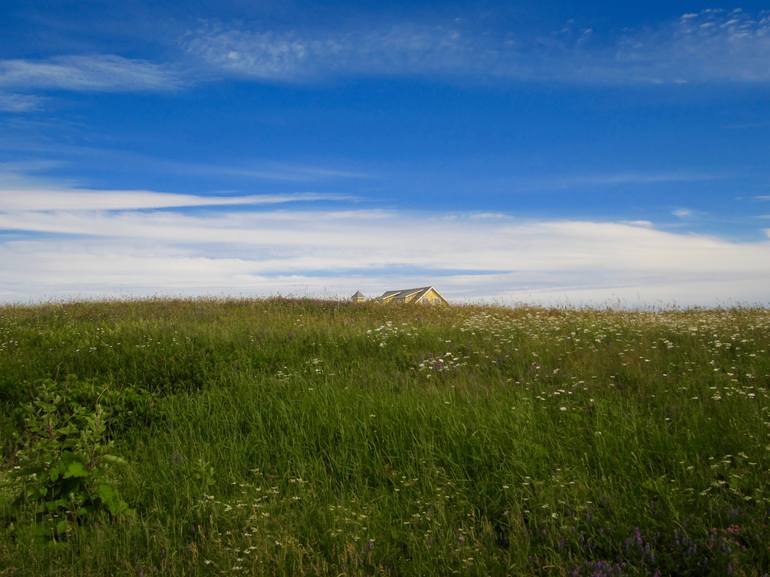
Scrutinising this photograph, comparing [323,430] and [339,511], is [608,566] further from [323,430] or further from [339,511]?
[323,430]

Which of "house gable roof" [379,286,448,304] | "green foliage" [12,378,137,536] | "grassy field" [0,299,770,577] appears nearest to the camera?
"grassy field" [0,299,770,577]

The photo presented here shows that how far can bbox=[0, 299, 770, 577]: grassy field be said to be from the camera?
420 centimetres

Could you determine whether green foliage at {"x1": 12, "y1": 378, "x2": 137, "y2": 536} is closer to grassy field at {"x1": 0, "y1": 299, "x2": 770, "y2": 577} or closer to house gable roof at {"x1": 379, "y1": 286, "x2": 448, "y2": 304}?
grassy field at {"x1": 0, "y1": 299, "x2": 770, "y2": 577}

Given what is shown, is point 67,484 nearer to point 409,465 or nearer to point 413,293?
point 409,465

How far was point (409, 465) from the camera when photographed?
5602mm

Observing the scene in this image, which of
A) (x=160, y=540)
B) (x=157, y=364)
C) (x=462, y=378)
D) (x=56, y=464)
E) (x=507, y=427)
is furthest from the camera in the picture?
(x=157, y=364)

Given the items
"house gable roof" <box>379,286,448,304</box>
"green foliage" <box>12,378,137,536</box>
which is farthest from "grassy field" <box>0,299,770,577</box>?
"house gable roof" <box>379,286,448,304</box>

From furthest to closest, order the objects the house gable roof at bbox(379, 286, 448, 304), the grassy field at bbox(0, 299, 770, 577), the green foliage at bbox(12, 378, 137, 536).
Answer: the house gable roof at bbox(379, 286, 448, 304) → the green foliage at bbox(12, 378, 137, 536) → the grassy field at bbox(0, 299, 770, 577)

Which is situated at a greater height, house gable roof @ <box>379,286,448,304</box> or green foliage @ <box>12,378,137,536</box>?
house gable roof @ <box>379,286,448,304</box>

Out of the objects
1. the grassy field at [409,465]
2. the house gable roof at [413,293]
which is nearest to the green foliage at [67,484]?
the grassy field at [409,465]

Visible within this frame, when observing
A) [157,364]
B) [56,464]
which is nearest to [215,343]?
[157,364]

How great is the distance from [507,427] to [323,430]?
1.96 m

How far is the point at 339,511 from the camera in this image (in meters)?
4.72

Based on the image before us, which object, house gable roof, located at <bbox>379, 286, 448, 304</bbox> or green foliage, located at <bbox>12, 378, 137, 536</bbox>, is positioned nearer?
green foliage, located at <bbox>12, 378, 137, 536</bbox>
